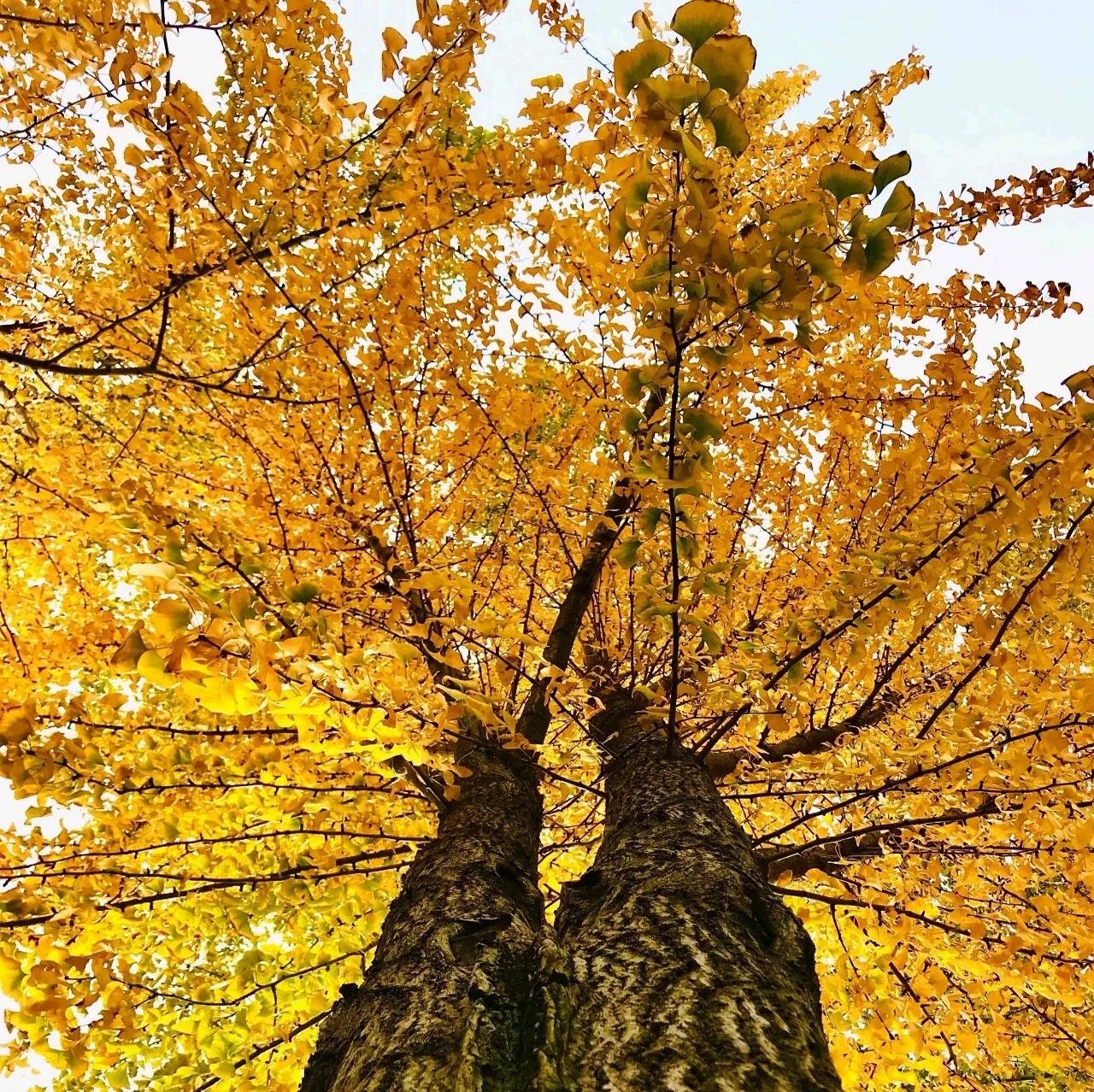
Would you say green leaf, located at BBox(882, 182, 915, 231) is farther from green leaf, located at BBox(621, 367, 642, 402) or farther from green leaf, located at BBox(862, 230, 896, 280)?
green leaf, located at BBox(621, 367, 642, 402)

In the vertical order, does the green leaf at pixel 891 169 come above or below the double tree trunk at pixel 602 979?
above

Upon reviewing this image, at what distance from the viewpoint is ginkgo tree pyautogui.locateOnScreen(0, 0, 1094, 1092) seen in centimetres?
116

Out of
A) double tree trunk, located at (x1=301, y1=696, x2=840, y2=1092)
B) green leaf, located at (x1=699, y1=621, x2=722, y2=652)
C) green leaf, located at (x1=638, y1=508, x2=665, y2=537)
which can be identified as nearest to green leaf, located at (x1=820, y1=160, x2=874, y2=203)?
green leaf, located at (x1=638, y1=508, x2=665, y2=537)

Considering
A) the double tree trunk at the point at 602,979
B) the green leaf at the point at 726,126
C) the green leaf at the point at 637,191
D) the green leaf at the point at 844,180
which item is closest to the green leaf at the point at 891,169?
the green leaf at the point at 844,180

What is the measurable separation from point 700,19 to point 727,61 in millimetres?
59

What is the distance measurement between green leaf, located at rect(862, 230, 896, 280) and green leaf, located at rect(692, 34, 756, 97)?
268mm

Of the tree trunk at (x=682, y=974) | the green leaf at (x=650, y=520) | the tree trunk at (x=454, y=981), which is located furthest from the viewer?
the green leaf at (x=650, y=520)

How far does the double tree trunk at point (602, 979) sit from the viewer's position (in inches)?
42.7

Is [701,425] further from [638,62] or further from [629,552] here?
[638,62]

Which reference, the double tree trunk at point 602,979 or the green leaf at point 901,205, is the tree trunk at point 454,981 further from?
the green leaf at point 901,205

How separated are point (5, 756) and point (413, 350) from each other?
6.91ft

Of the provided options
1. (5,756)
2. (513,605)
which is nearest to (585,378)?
(513,605)

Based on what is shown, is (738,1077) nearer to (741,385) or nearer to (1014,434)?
(1014,434)

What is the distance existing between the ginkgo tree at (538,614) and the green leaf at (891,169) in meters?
0.02
